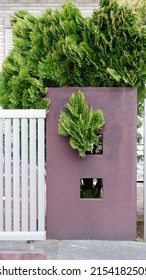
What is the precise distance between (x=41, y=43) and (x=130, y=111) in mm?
1217

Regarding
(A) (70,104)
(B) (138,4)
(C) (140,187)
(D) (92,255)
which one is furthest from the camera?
(C) (140,187)

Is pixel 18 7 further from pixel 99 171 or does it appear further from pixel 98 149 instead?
pixel 99 171

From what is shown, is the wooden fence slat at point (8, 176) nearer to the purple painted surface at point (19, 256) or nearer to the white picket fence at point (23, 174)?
the white picket fence at point (23, 174)

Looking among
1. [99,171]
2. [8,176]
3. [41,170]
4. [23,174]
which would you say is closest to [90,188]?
[99,171]

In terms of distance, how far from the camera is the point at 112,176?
5.94 meters

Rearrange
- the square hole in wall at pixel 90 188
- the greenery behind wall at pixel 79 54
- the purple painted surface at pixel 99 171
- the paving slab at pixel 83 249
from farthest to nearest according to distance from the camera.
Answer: the square hole in wall at pixel 90 188 → the purple painted surface at pixel 99 171 → the greenery behind wall at pixel 79 54 → the paving slab at pixel 83 249

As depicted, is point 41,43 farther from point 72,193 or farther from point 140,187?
point 140,187

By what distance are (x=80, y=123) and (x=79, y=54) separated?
0.72 meters

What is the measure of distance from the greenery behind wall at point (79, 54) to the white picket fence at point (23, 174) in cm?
33

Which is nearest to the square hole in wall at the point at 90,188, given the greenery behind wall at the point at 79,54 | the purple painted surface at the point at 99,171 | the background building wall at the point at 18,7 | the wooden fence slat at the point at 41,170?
the purple painted surface at the point at 99,171

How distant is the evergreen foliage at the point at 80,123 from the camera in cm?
571

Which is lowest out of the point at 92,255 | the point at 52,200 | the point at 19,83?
the point at 92,255

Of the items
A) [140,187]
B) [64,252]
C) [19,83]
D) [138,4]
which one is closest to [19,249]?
[64,252]

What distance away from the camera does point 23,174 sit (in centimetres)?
575
